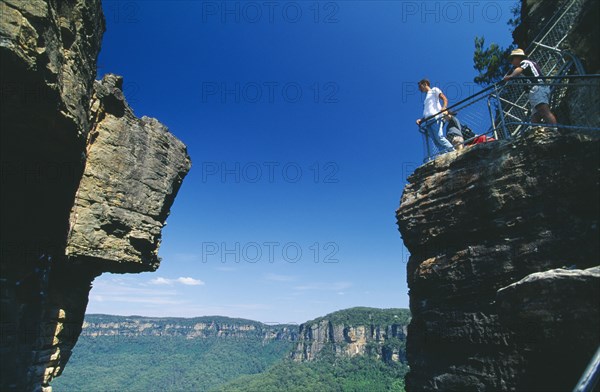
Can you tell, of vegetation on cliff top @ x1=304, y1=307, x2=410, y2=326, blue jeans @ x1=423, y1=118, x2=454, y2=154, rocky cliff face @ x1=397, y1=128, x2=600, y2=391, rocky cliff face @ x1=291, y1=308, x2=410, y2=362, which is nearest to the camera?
rocky cliff face @ x1=397, y1=128, x2=600, y2=391

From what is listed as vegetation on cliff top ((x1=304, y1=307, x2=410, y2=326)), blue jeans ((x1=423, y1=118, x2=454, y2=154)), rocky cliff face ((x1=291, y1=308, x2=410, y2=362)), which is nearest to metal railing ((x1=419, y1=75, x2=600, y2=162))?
blue jeans ((x1=423, y1=118, x2=454, y2=154))

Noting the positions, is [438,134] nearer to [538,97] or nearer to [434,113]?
[434,113]

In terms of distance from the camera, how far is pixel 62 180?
31.5 ft

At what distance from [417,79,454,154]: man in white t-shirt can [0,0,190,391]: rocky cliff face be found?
10.4 m

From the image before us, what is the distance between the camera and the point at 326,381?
162 meters

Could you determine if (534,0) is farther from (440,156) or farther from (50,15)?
(50,15)

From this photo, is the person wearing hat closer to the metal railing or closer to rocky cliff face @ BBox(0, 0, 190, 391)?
the metal railing

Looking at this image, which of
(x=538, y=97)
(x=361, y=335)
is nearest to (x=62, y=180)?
(x=538, y=97)

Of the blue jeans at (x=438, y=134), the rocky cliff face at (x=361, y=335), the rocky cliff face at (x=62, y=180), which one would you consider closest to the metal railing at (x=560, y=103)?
the blue jeans at (x=438, y=134)

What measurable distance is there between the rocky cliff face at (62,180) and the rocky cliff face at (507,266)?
10.2m

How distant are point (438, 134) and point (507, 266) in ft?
15.5

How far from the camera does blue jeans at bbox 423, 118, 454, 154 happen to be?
33.3 feet

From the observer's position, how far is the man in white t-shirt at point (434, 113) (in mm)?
10329

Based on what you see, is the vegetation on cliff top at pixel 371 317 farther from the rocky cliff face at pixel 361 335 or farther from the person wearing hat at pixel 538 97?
the person wearing hat at pixel 538 97
